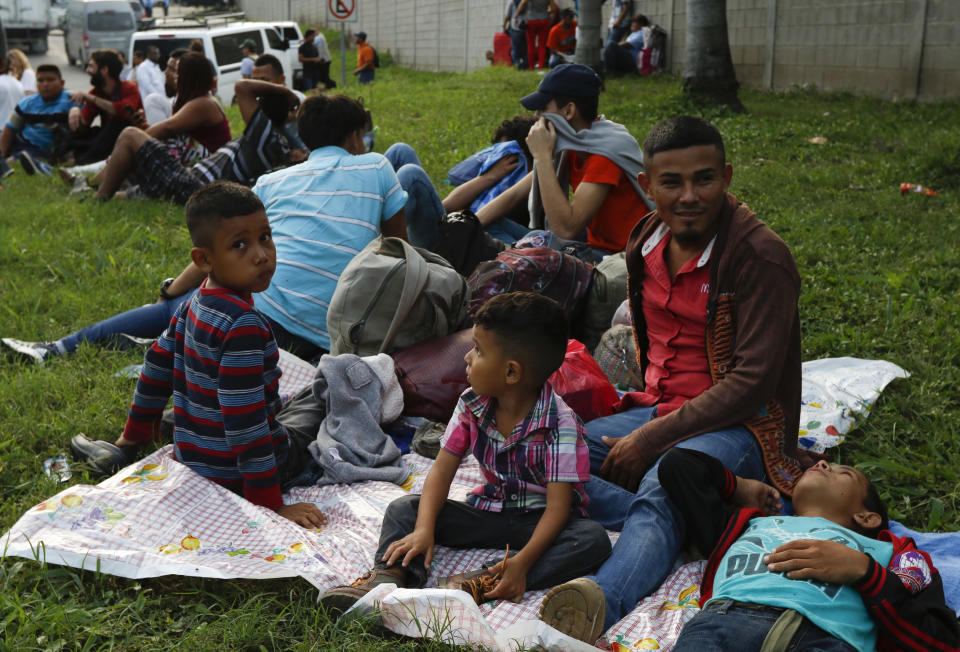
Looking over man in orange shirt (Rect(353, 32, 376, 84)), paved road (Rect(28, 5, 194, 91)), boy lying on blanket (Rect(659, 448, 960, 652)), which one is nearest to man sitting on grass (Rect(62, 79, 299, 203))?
boy lying on blanket (Rect(659, 448, 960, 652))

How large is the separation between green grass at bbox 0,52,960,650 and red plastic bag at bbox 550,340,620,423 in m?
1.04

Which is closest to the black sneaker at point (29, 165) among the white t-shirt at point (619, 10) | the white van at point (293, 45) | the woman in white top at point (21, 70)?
the woman in white top at point (21, 70)

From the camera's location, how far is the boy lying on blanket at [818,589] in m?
2.28

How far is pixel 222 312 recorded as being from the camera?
3.14 m

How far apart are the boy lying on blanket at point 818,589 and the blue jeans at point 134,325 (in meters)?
3.39

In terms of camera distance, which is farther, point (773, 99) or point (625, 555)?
point (773, 99)

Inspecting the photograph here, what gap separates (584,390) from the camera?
3.62m

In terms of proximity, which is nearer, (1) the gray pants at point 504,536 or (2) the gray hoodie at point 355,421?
(1) the gray pants at point 504,536

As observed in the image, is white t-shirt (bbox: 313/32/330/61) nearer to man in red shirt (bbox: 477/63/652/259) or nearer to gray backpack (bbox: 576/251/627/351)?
man in red shirt (bbox: 477/63/652/259)

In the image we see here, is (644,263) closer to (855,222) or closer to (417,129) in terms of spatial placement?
(855,222)

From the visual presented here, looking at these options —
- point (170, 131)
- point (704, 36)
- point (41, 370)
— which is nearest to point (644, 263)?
point (41, 370)

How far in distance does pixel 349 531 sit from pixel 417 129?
909cm

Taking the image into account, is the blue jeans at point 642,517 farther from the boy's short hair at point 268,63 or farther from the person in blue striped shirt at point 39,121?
the person in blue striped shirt at point 39,121

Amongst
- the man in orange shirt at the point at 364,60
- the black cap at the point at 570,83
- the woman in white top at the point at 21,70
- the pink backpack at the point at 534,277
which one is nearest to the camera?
the pink backpack at the point at 534,277
